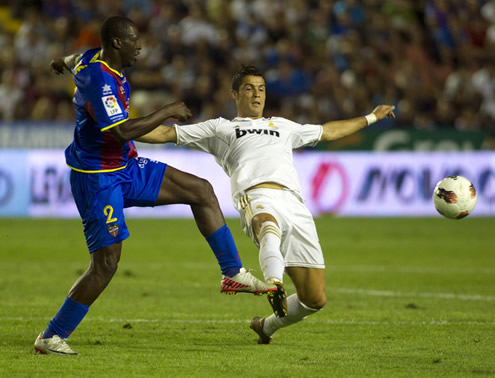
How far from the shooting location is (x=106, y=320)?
26.0 ft

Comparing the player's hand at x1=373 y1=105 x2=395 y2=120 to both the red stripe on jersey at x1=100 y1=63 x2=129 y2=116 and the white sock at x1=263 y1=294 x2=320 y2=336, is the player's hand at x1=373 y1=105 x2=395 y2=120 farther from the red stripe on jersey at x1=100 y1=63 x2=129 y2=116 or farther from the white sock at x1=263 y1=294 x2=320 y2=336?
the red stripe on jersey at x1=100 y1=63 x2=129 y2=116

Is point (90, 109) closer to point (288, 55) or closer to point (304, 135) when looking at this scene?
point (304, 135)

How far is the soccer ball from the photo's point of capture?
25.2 feet

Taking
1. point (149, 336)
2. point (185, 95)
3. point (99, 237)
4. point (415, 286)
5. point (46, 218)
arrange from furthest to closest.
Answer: point (185, 95) < point (46, 218) < point (415, 286) < point (149, 336) < point (99, 237)

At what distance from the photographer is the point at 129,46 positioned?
635cm

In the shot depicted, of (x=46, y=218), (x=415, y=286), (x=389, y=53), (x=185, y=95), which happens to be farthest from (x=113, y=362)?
(x=389, y=53)

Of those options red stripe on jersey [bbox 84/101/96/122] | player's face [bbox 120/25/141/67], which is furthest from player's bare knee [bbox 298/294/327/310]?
player's face [bbox 120/25/141/67]

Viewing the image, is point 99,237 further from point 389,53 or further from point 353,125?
point 389,53

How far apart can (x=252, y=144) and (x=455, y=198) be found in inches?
75.6

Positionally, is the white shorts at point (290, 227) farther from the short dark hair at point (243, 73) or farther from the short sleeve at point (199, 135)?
the short dark hair at point (243, 73)

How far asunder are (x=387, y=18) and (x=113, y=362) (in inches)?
727

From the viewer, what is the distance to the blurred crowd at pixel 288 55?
20.2 metres

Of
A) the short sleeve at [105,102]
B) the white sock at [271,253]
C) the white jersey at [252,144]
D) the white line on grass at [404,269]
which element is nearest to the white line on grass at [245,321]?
the white jersey at [252,144]

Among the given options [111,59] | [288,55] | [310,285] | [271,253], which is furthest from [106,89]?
[288,55]
